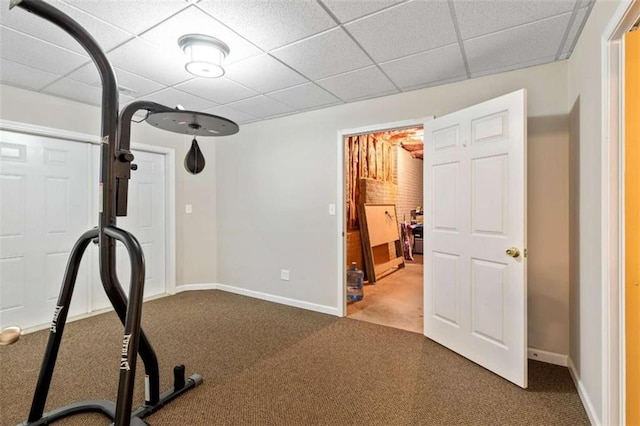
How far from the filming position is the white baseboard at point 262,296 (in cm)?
365

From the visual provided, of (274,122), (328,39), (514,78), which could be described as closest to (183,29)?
(328,39)

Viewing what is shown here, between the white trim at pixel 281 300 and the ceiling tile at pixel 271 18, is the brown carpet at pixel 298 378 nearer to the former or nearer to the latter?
the white trim at pixel 281 300

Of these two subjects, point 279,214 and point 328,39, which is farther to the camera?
point 279,214

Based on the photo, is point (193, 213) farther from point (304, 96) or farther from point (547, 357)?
point (547, 357)

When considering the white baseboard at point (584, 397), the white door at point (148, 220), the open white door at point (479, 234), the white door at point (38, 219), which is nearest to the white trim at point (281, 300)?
the white door at point (148, 220)

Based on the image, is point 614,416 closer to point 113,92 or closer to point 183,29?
point 113,92

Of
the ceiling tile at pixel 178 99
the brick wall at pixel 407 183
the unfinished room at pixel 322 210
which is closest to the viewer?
the unfinished room at pixel 322 210

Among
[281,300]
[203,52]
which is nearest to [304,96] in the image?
[203,52]

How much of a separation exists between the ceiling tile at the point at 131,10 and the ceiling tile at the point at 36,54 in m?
0.72

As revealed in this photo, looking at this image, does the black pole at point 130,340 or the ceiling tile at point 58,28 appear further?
the ceiling tile at point 58,28

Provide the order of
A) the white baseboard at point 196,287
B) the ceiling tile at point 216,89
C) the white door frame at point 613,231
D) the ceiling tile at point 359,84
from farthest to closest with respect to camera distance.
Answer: the white baseboard at point 196,287, the ceiling tile at point 216,89, the ceiling tile at point 359,84, the white door frame at point 613,231

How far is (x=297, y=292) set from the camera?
388cm

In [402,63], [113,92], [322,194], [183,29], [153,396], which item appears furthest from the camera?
[322,194]

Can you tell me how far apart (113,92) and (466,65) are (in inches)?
101
